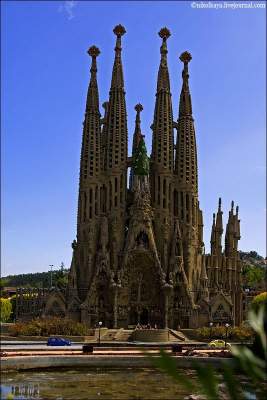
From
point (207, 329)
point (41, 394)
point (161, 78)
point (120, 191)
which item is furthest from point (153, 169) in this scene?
point (41, 394)

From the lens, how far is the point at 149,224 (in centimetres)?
5988

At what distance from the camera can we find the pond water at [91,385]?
71.5 ft

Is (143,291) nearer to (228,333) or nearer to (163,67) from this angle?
(228,333)

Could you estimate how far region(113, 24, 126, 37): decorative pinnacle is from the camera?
6631cm

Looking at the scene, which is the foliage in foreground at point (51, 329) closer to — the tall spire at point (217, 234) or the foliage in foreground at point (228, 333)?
the foliage in foreground at point (228, 333)

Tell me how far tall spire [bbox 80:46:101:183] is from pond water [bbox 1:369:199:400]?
34.8m

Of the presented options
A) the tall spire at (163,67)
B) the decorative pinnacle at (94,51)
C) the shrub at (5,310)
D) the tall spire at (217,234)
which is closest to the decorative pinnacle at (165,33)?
the tall spire at (163,67)

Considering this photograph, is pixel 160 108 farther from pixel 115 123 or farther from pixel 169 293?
pixel 169 293

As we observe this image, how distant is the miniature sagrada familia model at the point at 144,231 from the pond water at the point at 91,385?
29.4 metres

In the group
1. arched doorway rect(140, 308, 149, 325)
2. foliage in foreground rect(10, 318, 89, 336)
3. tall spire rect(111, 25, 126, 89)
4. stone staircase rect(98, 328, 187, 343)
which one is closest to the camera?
foliage in foreground rect(10, 318, 89, 336)

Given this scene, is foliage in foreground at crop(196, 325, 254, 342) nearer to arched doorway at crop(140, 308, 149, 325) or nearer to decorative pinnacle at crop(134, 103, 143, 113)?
arched doorway at crop(140, 308, 149, 325)

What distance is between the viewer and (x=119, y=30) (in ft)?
218

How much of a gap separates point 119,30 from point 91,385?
4976 centimetres

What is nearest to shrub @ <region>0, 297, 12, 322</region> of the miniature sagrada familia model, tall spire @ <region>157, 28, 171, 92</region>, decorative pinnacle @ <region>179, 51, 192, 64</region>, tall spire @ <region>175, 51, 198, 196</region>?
the miniature sagrada familia model
